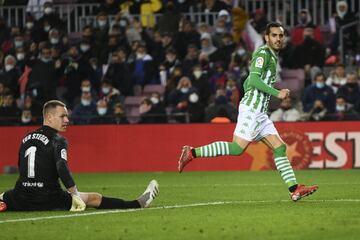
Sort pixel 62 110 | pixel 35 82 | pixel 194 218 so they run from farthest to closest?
pixel 35 82 → pixel 62 110 → pixel 194 218

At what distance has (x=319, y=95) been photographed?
25188 millimetres

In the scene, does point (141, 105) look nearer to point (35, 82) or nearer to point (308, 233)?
point (35, 82)

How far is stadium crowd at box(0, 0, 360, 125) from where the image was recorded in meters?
25.5

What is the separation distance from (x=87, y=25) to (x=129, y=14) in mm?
1416

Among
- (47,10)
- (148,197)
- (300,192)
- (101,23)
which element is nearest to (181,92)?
(101,23)

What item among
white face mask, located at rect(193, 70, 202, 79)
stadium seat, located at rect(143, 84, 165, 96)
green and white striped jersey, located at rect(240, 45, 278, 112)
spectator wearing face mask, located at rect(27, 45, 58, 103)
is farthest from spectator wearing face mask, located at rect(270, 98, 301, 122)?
green and white striped jersey, located at rect(240, 45, 278, 112)

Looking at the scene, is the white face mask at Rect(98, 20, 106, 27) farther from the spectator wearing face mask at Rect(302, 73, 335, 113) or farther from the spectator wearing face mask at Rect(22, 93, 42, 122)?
the spectator wearing face mask at Rect(302, 73, 335, 113)

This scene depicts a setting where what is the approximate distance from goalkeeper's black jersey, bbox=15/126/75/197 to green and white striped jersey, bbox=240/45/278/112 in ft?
8.97

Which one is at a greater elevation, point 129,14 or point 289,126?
point 129,14

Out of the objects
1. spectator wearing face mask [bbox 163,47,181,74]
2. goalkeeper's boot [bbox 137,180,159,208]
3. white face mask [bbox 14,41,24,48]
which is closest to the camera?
goalkeeper's boot [bbox 137,180,159,208]

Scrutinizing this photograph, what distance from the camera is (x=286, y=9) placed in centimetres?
2975

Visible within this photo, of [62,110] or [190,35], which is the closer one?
[62,110]

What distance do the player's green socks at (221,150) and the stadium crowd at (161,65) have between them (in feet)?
32.9

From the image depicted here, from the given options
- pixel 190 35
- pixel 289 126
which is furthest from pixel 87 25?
pixel 289 126
